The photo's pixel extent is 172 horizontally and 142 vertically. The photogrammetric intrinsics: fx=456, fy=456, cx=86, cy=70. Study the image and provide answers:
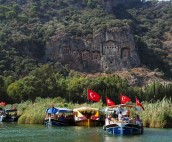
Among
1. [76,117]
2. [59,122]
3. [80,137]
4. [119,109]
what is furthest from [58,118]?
[80,137]

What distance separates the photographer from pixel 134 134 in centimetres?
4644

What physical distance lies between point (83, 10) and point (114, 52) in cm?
3934

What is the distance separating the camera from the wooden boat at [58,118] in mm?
59134

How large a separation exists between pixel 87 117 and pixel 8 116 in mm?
14346

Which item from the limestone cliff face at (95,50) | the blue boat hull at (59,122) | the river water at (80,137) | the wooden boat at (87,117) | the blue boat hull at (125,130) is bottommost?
the river water at (80,137)

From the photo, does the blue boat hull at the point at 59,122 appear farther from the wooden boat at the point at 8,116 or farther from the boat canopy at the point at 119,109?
the wooden boat at the point at 8,116

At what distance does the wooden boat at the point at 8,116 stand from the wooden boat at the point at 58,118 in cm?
885

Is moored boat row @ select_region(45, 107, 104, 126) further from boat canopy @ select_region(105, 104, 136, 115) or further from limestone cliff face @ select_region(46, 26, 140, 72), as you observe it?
limestone cliff face @ select_region(46, 26, 140, 72)

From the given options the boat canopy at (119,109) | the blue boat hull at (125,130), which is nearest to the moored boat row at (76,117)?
the boat canopy at (119,109)

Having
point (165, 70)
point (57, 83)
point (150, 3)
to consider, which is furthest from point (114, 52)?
point (150, 3)

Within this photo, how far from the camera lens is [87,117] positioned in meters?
60.3

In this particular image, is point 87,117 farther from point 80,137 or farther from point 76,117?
point 80,137

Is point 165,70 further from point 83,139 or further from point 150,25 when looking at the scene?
point 83,139

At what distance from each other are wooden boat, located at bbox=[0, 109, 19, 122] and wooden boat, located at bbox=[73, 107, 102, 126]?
1121 cm
